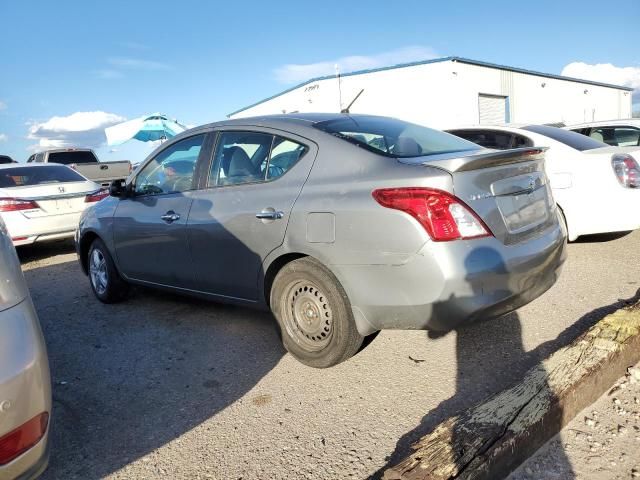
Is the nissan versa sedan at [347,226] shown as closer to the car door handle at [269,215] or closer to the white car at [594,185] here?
the car door handle at [269,215]

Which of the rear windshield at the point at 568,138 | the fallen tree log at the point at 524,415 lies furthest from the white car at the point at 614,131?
the fallen tree log at the point at 524,415

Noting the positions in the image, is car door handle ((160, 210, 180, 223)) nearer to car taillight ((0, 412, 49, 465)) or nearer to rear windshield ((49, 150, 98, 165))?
car taillight ((0, 412, 49, 465))

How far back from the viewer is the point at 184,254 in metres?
3.81

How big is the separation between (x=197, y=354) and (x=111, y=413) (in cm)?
82

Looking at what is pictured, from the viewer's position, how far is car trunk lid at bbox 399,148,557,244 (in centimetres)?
264

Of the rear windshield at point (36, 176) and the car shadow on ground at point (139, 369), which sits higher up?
the rear windshield at point (36, 176)

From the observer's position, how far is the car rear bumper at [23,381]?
68.8 inches

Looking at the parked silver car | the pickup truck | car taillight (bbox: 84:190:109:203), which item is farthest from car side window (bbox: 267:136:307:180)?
the pickup truck

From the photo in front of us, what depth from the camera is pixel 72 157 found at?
14711 millimetres

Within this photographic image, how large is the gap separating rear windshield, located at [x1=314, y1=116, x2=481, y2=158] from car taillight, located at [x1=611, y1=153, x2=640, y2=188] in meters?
2.34

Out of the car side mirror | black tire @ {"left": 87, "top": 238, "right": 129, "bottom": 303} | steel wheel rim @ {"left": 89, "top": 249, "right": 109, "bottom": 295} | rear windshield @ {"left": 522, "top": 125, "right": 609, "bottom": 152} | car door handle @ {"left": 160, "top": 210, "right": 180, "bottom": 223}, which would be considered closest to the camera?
car door handle @ {"left": 160, "top": 210, "right": 180, "bottom": 223}

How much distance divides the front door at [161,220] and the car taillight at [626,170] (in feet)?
13.3

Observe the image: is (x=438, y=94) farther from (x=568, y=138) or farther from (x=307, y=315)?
(x=307, y=315)

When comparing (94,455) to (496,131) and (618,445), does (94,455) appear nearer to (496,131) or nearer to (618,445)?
(618,445)
